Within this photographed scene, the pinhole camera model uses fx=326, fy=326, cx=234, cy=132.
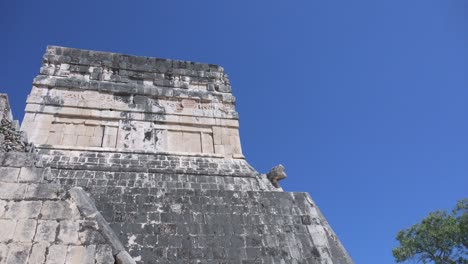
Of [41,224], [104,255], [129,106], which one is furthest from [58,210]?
[129,106]

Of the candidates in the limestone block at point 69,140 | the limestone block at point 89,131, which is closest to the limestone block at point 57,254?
the limestone block at point 69,140

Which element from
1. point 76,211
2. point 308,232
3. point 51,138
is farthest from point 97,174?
point 308,232

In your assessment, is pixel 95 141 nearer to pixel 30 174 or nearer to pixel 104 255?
pixel 30 174

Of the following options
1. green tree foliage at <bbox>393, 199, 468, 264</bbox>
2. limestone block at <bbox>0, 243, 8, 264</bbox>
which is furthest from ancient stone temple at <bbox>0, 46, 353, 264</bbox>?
green tree foliage at <bbox>393, 199, 468, 264</bbox>

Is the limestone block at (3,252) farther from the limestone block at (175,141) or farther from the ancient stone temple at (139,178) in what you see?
the limestone block at (175,141)

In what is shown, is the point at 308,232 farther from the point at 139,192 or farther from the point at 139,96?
the point at 139,96

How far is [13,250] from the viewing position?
11.3 ft

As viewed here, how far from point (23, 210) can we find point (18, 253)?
0.51 meters

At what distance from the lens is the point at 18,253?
3436 millimetres

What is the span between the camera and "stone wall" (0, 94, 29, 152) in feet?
16.5

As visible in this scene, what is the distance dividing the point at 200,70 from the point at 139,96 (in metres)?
2.26

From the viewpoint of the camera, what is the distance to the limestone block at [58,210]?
12.3 ft

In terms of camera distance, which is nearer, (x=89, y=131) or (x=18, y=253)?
(x=18, y=253)

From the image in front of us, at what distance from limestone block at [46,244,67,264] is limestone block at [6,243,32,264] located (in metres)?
0.22
